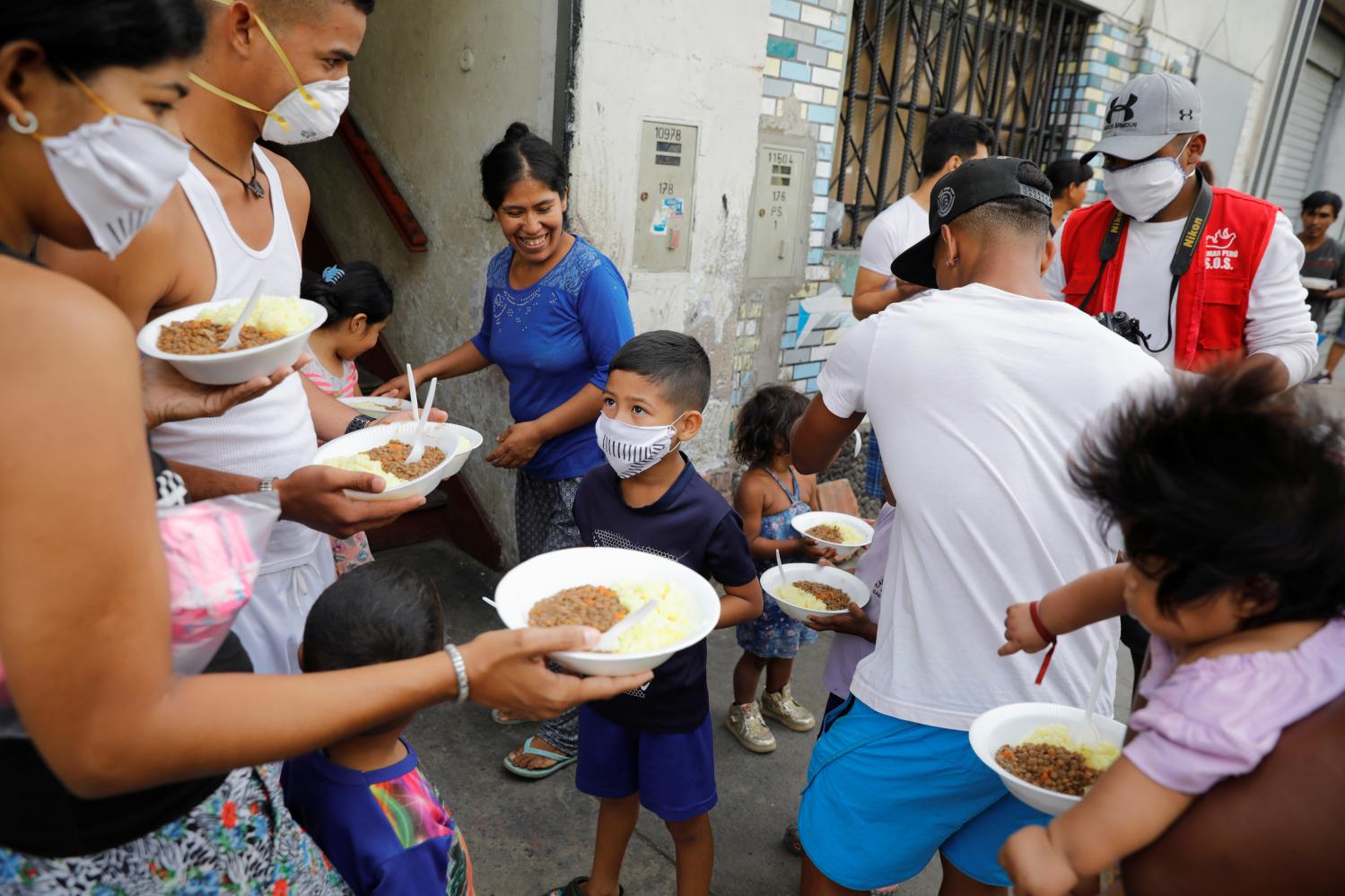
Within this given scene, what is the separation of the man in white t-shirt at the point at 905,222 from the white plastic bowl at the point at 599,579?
245 centimetres

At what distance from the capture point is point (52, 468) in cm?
80

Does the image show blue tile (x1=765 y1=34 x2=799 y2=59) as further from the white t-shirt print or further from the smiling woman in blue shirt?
Result: the white t-shirt print

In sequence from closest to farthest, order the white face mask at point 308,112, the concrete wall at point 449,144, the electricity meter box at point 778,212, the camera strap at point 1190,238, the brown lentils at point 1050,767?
the brown lentils at point 1050,767
the white face mask at point 308,112
the camera strap at point 1190,238
the concrete wall at point 449,144
the electricity meter box at point 778,212

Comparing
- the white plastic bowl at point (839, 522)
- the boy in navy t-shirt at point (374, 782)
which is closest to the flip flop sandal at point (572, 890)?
the boy in navy t-shirt at point (374, 782)

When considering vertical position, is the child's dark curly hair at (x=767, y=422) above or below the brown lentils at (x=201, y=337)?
below

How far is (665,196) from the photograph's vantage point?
4.22m

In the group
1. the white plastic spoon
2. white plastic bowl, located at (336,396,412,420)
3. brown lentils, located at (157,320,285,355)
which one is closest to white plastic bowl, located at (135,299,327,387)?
brown lentils, located at (157,320,285,355)

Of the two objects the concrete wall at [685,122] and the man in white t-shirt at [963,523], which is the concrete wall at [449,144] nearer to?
the concrete wall at [685,122]

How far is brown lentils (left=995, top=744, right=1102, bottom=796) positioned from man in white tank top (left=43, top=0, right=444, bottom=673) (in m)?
1.40

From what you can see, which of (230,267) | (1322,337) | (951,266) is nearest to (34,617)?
(230,267)

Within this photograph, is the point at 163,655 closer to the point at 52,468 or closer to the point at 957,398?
the point at 52,468

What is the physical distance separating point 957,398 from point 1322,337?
41.0ft

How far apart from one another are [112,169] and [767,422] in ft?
7.79

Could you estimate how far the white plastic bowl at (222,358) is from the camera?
1.51 metres
